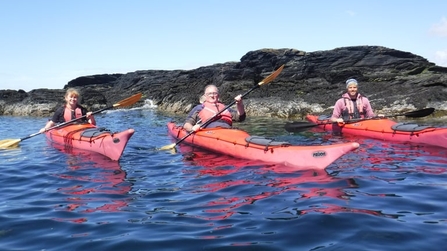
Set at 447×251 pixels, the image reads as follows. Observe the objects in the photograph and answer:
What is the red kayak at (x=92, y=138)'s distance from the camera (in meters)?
8.04

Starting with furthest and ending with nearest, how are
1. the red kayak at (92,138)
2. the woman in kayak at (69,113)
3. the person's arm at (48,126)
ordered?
the woman in kayak at (69,113), the person's arm at (48,126), the red kayak at (92,138)

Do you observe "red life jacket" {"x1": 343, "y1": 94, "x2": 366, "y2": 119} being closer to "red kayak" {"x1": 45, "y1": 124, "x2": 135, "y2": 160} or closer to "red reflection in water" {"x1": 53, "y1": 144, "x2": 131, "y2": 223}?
"red kayak" {"x1": 45, "y1": 124, "x2": 135, "y2": 160}

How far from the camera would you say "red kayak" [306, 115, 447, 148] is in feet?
28.1

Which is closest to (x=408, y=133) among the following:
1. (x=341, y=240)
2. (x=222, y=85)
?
(x=341, y=240)

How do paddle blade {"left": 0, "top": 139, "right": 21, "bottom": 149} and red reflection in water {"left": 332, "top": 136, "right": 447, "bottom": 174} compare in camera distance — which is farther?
paddle blade {"left": 0, "top": 139, "right": 21, "bottom": 149}

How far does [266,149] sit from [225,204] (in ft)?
8.76

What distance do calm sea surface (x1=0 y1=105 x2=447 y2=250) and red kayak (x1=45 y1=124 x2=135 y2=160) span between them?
34 centimetres

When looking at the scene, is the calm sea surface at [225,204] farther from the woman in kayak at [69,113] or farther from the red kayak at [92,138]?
the woman in kayak at [69,113]

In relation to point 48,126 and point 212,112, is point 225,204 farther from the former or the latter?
point 48,126

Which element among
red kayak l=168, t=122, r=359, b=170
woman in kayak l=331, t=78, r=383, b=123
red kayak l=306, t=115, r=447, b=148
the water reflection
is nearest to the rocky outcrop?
woman in kayak l=331, t=78, r=383, b=123

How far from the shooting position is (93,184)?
6.02 meters

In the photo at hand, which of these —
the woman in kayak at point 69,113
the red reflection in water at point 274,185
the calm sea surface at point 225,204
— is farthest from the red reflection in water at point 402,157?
the woman in kayak at point 69,113

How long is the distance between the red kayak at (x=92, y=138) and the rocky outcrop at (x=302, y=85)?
10614 mm

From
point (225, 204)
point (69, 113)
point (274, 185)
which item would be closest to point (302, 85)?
point (69, 113)
